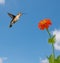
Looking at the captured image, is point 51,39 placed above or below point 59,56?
above

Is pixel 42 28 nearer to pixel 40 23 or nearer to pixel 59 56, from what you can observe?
pixel 40 23

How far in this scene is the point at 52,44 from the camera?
7336 mm

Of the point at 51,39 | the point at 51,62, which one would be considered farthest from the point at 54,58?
the point at 51,39

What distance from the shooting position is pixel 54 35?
Result: 25.0ft

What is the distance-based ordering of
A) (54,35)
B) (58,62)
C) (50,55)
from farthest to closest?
(54,35), (50,55), (58,62)

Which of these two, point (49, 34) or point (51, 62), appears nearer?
point (51, 62)

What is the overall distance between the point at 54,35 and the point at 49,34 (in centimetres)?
18

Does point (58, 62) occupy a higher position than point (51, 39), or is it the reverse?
point (51, 39)

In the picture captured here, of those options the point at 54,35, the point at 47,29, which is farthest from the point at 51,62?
the point at 47,29

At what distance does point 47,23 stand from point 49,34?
38 cm

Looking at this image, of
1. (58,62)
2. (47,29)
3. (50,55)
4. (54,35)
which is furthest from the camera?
(47,29)

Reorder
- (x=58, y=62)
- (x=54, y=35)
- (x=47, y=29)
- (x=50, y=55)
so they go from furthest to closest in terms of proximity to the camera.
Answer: (x=47, y=29) → (x=54, y=35) → (x=50, y=55) → (x=58, y=62)

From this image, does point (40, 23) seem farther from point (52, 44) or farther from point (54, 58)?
point (54, 58)

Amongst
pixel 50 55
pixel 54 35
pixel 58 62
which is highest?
pixel 54 35
